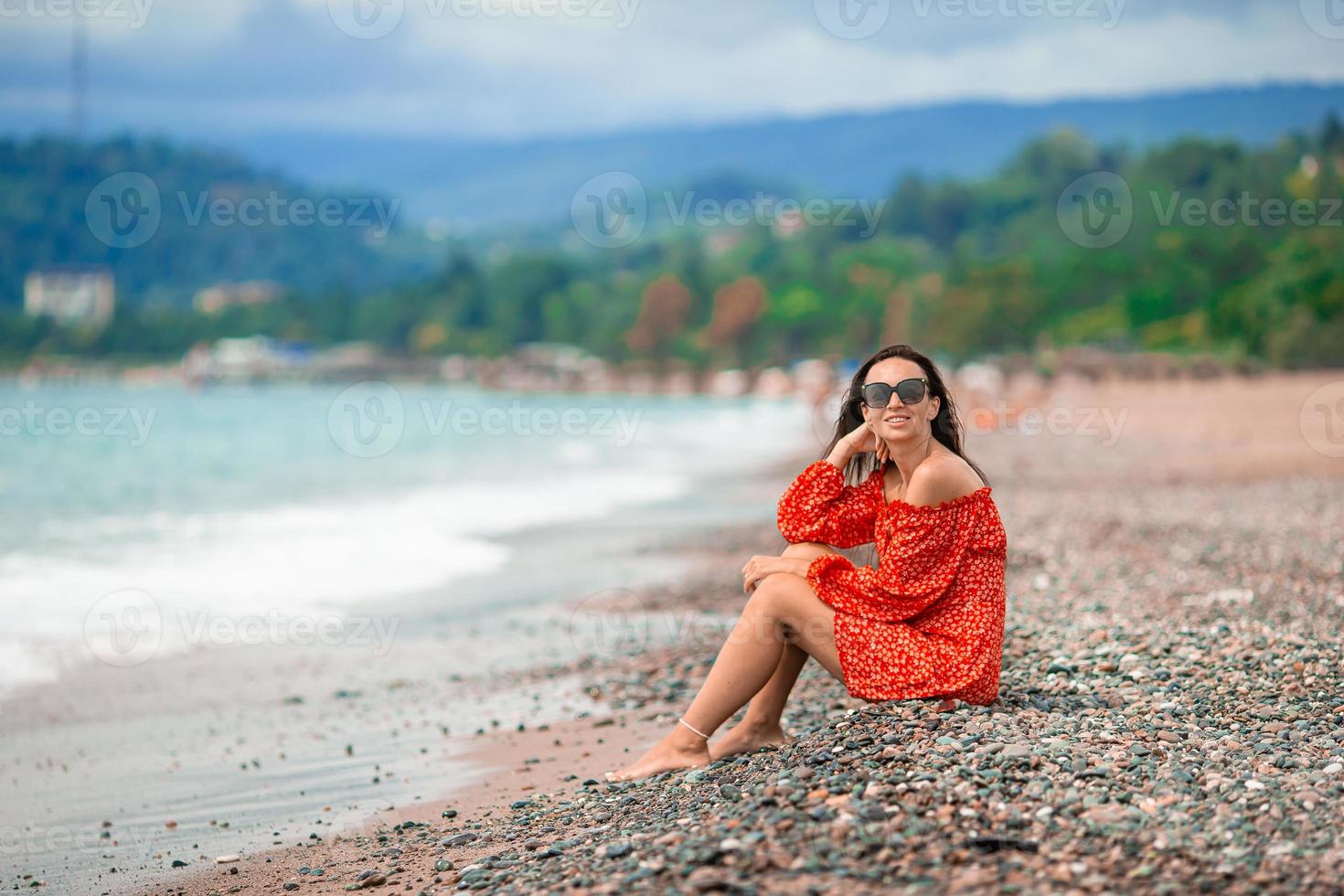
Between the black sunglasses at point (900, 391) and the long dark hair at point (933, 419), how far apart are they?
0.36 ft

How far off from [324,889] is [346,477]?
25.8 meters

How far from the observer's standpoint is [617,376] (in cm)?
15488

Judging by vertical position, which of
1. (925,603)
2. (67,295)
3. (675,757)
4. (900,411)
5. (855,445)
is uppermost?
(67,295)

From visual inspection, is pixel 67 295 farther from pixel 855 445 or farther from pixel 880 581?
pixel 880 581

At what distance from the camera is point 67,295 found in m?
173

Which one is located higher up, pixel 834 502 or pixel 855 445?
pixel 855 445

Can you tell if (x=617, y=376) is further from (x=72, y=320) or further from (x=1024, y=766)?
(x=1024, y=766)

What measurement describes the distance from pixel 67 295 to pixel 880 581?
7414 inches

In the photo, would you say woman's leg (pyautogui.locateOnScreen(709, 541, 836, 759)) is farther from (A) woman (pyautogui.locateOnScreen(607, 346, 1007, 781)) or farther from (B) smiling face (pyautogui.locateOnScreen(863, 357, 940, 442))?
(B) smiling face (pyautogui.locateOnScreen(863, 357, 940, 442))

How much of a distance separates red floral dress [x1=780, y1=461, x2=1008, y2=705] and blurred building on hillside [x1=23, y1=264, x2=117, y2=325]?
178358mm

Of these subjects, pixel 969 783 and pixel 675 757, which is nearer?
pixel 969 783

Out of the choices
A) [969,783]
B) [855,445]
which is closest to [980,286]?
[855,445]

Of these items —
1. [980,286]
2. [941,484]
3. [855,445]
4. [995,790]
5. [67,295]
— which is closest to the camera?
[995,790]

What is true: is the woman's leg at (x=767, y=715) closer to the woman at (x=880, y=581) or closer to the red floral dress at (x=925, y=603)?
the woman at (x=880, y=581)
